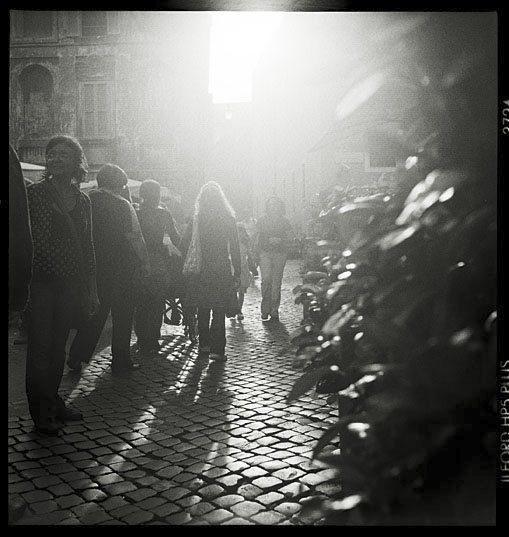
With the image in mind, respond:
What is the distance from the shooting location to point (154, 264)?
6363 millimetres

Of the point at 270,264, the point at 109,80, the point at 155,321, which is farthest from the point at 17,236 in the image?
the point at 270,264

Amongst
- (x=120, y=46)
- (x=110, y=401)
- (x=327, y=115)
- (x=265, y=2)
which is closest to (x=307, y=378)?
(x=327, y=115)

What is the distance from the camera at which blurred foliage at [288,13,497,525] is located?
5.85 ft

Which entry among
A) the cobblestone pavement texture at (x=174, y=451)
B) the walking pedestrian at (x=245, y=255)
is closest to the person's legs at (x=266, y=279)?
the walking pedestrian at (x=245, y=255)

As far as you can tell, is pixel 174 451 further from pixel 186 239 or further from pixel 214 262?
pixel 186 239

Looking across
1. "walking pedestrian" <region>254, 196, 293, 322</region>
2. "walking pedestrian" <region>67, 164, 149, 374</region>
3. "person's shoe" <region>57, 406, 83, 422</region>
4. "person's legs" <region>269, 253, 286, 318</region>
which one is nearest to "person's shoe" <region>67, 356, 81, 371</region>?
"walking pedestrian" <region>67, 164, 149, 374</region>

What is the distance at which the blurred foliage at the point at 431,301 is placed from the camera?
70.2 inches

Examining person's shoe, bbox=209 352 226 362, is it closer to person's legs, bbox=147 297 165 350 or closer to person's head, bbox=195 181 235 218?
person's legs, bbox=147 297 165 350

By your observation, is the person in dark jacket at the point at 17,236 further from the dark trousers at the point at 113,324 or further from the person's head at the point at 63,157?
the dark trousers at the point at 113,324

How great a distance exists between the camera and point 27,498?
307 centimetres

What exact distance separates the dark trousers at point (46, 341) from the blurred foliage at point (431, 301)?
232 cm

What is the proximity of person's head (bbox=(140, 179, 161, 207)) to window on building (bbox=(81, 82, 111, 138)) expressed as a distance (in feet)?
7.52

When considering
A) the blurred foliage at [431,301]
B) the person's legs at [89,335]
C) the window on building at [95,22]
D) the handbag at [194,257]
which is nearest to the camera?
the blurred foliage at [431,301]
